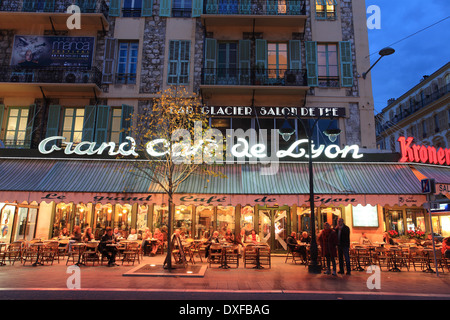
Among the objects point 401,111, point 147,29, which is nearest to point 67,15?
point 147,29

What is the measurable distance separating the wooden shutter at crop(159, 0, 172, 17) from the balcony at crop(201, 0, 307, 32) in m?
2.11

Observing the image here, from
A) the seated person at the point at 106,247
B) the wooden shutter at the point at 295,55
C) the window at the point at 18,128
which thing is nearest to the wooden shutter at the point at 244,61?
the wooden shutter at the point at 295,55

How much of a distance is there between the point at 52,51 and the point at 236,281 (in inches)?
587

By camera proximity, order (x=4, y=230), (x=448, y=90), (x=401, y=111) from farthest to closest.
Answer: (x=401, y=111) → (x=448, y=90) → (x=4, y=230)

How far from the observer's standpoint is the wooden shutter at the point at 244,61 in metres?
16.1

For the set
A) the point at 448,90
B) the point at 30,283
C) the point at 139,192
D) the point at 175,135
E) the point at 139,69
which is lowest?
the point at 30,283

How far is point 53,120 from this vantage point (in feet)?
A: 53.0

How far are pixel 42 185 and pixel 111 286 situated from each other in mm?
7145

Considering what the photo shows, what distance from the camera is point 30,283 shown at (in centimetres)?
864

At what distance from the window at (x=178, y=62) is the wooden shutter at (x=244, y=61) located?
2.81 metres

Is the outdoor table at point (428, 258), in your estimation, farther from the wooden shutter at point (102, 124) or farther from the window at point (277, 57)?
the wooden shutter at point (102, 124)

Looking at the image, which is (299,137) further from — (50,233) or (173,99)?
(50,233)

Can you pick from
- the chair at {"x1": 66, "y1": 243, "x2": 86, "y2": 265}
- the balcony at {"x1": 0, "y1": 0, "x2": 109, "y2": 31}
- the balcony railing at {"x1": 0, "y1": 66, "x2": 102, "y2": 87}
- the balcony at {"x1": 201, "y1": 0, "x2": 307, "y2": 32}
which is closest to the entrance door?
the chair at {"x1": 66, "y1": 243, "x2": 86, "y2": 265}

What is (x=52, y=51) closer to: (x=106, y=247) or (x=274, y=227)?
(x=106, y=247)
